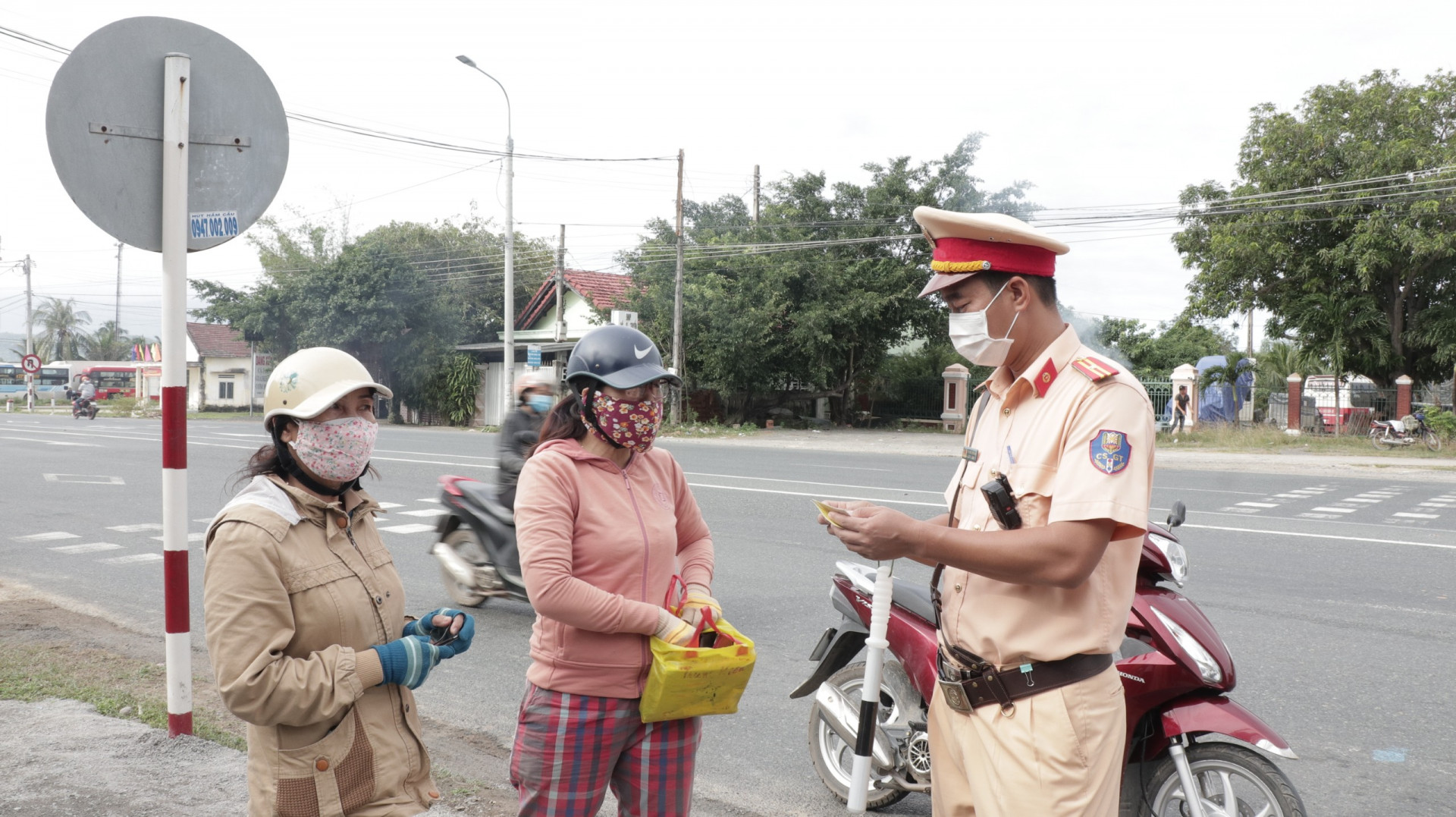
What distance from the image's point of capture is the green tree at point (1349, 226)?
2236cm

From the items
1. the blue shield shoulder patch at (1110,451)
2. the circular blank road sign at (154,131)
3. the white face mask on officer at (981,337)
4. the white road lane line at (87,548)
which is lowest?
the white road lane line at (87,548)

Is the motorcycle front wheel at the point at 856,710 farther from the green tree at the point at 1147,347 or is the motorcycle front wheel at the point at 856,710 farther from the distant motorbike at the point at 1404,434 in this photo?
the green tree at the point at 1147,347

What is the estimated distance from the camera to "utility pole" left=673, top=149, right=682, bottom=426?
26.8 metres

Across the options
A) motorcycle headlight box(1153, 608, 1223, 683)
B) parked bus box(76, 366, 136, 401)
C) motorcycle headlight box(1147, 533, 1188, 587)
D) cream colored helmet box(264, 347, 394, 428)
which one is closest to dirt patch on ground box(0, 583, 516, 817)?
cream colored helmet box(264, 347, 394, 428)

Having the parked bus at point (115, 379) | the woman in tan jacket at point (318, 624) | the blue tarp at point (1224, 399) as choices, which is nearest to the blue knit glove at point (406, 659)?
the woman in tan jacket at point (318, 624)

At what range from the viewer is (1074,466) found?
6.25ft

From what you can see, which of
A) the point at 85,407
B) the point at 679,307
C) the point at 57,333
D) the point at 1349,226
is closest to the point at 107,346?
the point at 57,333

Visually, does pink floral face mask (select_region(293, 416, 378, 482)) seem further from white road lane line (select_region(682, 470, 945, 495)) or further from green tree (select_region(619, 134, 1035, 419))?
green tree (select_region(619, 134, 1035, 419))

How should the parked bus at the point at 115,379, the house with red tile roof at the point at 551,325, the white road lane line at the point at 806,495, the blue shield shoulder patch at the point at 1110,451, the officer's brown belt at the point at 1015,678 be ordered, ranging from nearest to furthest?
1. the blue shield shoulder patch at the point at 1110,451
2. the officer's brown belt at the point at 1015,678
3. the white road lane line at the point at 806,495
4. the house with red tile roof at the point at 551,325
5. the parked bus at the point at 115,379

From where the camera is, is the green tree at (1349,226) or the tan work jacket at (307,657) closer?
the tan work jacket at (307,657)

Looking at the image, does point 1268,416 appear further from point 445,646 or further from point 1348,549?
point 445,646

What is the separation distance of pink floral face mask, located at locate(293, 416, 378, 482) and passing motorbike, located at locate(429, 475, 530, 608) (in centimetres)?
397

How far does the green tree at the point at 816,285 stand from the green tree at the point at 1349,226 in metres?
5.36

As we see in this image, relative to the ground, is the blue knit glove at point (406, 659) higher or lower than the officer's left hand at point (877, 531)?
lower
